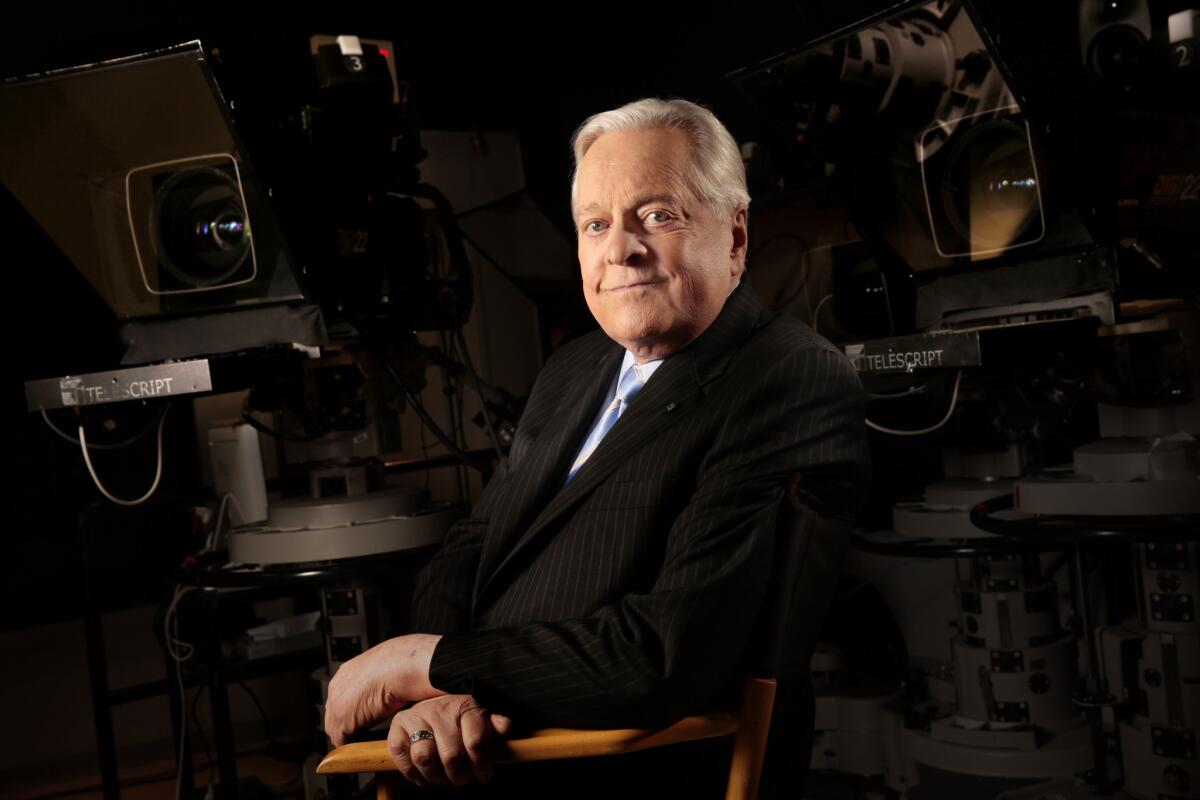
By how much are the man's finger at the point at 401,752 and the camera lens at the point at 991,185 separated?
1794mm

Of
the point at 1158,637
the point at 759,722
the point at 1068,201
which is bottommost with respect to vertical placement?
the point at 1158,637

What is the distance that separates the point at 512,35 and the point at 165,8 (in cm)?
111

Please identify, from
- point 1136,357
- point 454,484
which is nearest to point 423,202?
point 454,484

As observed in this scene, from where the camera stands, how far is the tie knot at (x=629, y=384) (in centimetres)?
167

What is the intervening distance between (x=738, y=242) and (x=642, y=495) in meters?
0.41

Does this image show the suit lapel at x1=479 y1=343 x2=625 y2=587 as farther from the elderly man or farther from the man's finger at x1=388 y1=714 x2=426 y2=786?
the man's finger at x1=388 y1=714 x2=426 y2=786

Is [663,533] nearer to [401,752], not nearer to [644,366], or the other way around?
[644,366]

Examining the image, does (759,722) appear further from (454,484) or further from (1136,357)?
(454,484)

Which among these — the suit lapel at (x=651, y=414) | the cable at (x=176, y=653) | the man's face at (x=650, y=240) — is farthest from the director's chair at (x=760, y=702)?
the cable at (x=176, y=653)

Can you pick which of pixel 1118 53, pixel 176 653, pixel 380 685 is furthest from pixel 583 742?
pixel 176 653

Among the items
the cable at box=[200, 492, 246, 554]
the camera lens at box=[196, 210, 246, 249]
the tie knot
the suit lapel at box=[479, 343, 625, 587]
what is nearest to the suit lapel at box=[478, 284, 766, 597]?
the suit lapel at box=[479, 343, 625, 587]

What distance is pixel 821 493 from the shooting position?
4.64 feet

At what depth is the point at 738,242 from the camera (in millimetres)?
1637

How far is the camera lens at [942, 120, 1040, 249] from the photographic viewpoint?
248 centimetres
